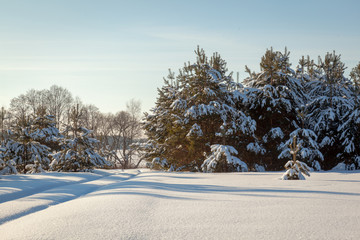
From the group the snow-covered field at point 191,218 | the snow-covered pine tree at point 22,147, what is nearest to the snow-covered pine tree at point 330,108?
the snow-covered field at point 191,218

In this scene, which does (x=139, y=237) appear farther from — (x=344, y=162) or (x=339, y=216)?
(x=344, y=162)

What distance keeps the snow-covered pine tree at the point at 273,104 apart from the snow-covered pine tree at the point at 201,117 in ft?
3.38

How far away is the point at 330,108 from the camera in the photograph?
15.3 m

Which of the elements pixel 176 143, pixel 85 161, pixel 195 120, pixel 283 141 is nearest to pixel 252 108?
pixel 283 141

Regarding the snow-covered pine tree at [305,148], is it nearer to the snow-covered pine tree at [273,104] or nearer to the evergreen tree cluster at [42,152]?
the snow-covered pine tree at [273,104]

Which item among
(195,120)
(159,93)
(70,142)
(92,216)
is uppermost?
(159,93)

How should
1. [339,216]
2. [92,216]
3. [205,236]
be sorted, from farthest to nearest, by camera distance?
1. [92,216]
2. [339,216]
3. [205,236]

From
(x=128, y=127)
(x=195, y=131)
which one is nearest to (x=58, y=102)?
(x=128, y=127)

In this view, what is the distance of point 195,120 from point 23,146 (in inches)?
395

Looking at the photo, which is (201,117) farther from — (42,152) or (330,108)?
(42,152)

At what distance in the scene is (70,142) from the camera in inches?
572

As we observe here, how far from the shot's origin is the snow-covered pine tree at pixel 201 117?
48.5 feet

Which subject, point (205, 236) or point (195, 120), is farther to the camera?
point (195, 120)

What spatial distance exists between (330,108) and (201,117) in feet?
23.8
